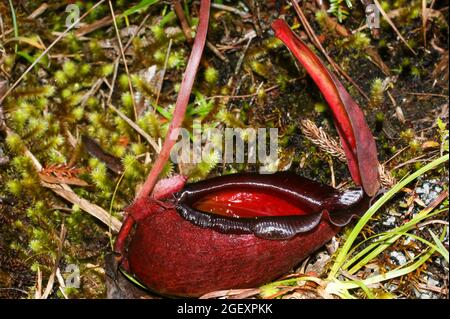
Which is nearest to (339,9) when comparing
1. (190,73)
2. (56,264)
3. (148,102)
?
(190,73)

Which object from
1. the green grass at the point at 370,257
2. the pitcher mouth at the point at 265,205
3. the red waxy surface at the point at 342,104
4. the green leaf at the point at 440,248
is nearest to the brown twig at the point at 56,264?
the pitcher mouth at the point at 265,205

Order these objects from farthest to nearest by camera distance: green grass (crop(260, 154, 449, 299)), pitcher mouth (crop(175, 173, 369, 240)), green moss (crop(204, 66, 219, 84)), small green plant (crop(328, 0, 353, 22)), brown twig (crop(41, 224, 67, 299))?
green moss (crop(204, 66, 219, 84))
small green plant (crop(328, 0, 353, 22))
brown twig (crop(41, 224, 67, 299))
green grass (crop(260, 154, 449, 299))
pitcher mouth (crop(175, 173, 369, 240))

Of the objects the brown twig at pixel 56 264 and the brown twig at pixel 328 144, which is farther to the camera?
the brown twig at pixel 56 264

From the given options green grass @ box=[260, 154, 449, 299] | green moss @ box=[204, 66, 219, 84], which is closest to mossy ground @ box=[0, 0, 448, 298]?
green moss @ box=[204, 66, 219, 84]

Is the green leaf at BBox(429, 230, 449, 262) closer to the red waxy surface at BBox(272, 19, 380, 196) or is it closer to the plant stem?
the red waxy surface at BBox(272, 19, 380, 196)

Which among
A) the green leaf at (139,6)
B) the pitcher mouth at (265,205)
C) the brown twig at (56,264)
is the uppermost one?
the green leaf at (139,6)

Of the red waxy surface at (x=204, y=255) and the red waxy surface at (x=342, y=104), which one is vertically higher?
the red waxy surface at (x=342, y=104)

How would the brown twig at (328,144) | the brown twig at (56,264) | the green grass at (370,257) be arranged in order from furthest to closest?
the brown twig at (56,264), the brown twig at (328,144), the green grass at (370,257)

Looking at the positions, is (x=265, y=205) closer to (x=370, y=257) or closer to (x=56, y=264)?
(x=370, y=257)

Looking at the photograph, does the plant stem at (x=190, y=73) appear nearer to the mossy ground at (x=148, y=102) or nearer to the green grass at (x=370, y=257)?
the mossy ground at (x=148, y=102)

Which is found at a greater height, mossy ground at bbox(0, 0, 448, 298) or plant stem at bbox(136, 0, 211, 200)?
plant stem at bbox(136, 0, 211, 200)
